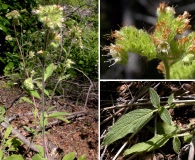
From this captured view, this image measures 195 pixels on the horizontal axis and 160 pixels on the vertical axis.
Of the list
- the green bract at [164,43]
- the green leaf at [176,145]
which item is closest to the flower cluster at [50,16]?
the green bract at [164,43]

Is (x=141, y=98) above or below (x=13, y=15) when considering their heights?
below

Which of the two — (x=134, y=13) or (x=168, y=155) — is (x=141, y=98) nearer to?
(x=168, y=155)

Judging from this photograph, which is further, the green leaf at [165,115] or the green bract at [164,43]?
the green bract at [164,43]

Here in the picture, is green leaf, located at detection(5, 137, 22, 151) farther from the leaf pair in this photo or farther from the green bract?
the leaf pair

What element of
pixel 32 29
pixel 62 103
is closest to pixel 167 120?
pixel 62 103

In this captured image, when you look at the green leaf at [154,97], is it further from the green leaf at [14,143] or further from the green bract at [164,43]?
the green leaf at [14,143]
